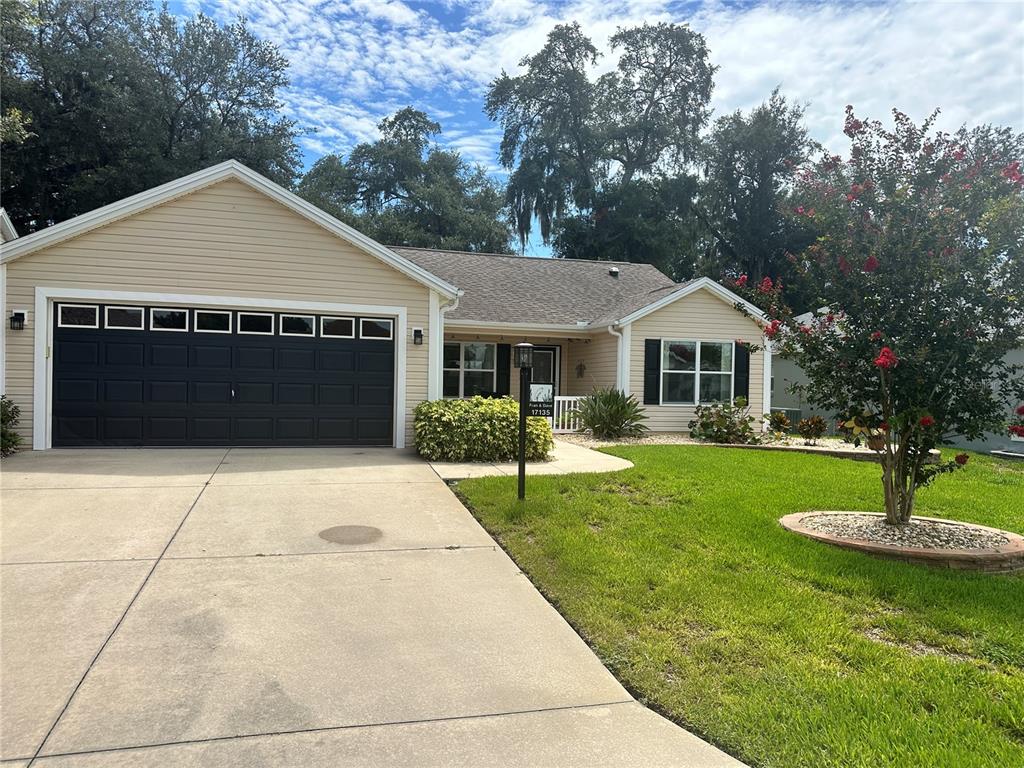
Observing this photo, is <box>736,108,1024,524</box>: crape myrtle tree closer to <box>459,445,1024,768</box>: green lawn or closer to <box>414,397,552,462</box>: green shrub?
<box>459,445,1024,768</box>: green lawn

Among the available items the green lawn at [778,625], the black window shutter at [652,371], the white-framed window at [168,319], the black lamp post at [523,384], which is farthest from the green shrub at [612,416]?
the white-framed window at [168,319]

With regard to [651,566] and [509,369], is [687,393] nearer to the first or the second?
[509,369]

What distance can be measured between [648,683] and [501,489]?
14.0 feet

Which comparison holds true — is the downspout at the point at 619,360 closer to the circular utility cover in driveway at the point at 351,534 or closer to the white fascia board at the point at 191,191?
the white fascia board at the point at 191,191

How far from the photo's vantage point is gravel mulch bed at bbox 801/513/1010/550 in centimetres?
539

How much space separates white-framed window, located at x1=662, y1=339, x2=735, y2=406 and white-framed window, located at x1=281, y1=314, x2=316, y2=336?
791cm

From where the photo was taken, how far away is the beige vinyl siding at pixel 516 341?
638 inches

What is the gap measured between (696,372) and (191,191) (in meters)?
11.0

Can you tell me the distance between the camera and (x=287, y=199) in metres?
10.8

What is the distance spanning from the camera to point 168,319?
34.9 feet

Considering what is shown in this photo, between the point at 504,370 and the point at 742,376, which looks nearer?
the point at 742,376

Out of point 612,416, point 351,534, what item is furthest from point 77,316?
point 612,416

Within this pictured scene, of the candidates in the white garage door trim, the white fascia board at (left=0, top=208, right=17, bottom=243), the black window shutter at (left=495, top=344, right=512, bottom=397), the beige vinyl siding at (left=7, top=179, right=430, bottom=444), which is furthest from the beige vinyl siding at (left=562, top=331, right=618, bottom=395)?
the white fascia board at (left=0, top=208, right=17, bottom=243)

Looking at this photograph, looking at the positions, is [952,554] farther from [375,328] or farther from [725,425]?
[375,328]
